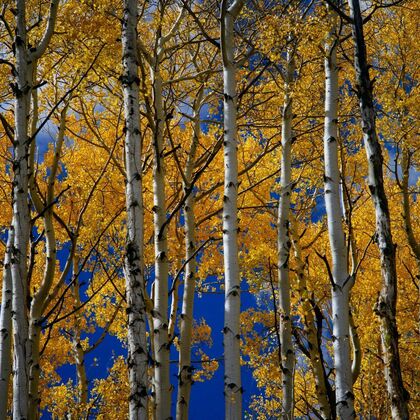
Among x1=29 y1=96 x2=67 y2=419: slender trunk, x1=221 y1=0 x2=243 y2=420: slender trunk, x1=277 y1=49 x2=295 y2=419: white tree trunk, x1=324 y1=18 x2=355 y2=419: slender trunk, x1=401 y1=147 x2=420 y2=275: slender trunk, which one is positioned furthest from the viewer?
x1=401 y1=147 x2=420 y2=275: slender trunk

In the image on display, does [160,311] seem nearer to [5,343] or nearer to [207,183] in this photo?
[5,343]

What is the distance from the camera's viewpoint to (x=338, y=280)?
425cm

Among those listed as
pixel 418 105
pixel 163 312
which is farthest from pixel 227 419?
pixel 418 105

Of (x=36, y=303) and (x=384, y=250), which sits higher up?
(x=384, y=250)

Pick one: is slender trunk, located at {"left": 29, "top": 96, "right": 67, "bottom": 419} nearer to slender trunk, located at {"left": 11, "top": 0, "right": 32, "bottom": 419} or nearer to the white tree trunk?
slender trunk, located at {"left": 11, "top": 0, "right": 32, "bottom": 419}

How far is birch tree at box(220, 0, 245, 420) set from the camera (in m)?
3.77

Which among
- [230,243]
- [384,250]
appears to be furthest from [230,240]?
[384,250]

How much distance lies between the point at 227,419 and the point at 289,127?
439cm

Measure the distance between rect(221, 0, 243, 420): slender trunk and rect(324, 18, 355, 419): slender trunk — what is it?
2.99 ft

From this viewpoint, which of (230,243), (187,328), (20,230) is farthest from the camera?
(187,328)

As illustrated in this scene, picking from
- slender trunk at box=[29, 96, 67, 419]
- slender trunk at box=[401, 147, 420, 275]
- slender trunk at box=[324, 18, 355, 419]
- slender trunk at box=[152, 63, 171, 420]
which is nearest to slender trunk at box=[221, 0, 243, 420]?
slender trunk at box=[152, 63, 171, 420]

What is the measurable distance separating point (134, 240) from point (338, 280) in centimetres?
200

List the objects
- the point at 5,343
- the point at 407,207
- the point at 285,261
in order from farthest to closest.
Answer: the point at 407,207 → the point at 285,261 → the point at 5,343

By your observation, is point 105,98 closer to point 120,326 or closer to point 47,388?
point 120,326
